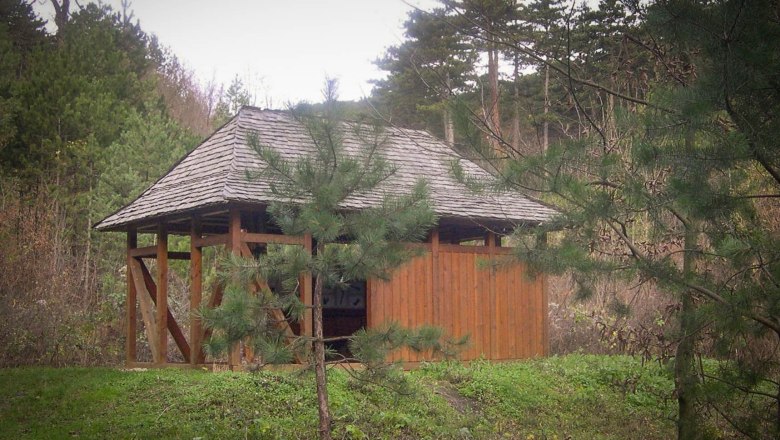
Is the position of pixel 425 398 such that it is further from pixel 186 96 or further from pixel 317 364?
pixel 186 96

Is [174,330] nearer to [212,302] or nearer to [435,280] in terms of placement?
[212,302]

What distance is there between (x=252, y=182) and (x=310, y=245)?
4.04 feet

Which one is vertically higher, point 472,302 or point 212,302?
point 212,302

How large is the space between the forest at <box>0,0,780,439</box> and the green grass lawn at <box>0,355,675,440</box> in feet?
1.51

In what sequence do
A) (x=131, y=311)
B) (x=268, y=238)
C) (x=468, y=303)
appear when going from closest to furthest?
1. (x=268, y=238)
2. (x=131, y=311)
3. (x=468, y=303)

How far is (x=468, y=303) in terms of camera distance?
14508mm

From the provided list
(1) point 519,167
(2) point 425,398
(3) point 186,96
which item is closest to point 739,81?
(1) point 519,167

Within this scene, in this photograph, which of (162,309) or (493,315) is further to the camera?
(493,315)

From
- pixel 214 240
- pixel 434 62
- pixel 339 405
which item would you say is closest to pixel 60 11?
pixel 434 62

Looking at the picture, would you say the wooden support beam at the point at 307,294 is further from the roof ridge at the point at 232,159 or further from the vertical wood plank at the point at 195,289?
the vertical wood plank at the point at 195,289

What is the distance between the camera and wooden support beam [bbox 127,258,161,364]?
1343 centimetres

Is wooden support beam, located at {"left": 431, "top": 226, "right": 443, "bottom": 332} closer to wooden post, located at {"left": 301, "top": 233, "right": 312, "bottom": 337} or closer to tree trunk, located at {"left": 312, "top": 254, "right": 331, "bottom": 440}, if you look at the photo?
wooden post, located at {"left": 301, "top": 233, "right": 312, "bottom": 337}

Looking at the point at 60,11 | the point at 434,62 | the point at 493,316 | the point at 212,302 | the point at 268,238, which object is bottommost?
the point at 493,316

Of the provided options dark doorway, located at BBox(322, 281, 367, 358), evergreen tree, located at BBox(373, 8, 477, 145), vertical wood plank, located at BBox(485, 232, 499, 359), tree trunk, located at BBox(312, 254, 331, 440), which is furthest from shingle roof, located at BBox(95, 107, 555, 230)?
evergreen tree, located at BBox(373, 8, 477, 145)
